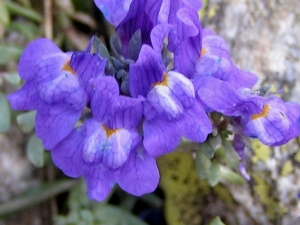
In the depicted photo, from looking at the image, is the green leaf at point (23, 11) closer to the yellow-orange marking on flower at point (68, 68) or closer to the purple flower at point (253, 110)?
the yellow-orange marking on flower at point (68, 68)

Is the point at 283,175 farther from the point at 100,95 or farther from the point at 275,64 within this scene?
the point at 100,95

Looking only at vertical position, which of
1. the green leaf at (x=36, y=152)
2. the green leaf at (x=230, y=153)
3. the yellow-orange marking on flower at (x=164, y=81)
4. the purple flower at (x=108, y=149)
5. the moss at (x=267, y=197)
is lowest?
the moss at (x=267, y=197)

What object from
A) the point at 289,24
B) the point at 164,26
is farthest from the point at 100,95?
the point at 289,24

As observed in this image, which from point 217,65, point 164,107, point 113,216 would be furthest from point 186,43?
point 113,216

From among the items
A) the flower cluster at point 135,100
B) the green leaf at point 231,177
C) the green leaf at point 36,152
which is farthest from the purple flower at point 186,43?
the green leaf at point 36,152

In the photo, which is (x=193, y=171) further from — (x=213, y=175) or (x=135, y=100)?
(x=135, y=100)

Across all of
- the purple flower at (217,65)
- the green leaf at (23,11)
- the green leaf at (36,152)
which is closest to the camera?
the purple flower at (217,65)

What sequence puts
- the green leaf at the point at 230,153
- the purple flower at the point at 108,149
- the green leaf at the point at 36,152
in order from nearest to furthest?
1. the purple flower at the point at 108,149
2. the green leaf at the point at 230,153
3. the green leaf at the point at 36,152
